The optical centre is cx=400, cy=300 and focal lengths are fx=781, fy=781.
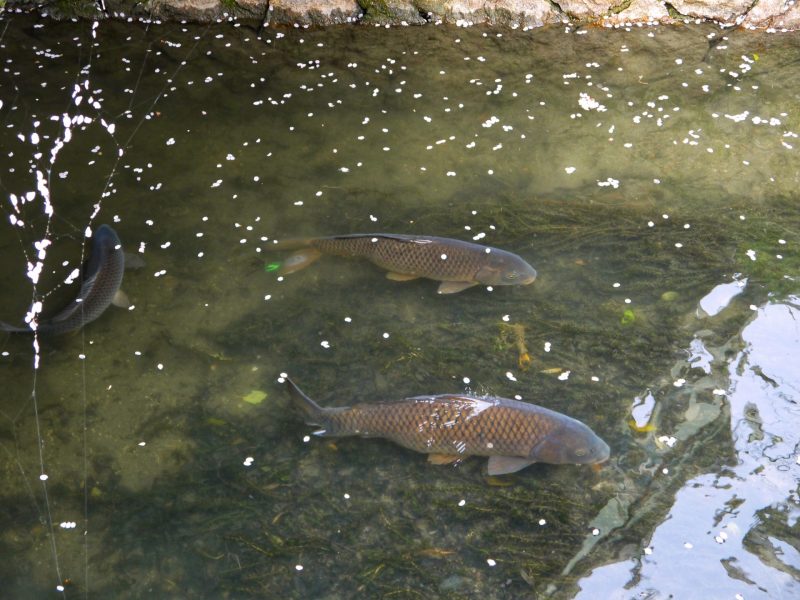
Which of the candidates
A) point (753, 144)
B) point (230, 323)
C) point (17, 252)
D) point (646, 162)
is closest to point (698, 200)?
point (646, 162)

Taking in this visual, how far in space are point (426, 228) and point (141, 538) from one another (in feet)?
9.73

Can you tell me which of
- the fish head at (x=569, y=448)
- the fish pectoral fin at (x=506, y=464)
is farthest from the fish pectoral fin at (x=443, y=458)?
the fish head at (x=569, y=448)

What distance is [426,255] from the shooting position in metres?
5.31

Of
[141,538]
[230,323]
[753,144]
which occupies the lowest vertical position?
[141,538]

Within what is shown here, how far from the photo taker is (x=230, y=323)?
5312 mm

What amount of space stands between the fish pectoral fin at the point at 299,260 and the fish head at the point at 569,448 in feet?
7.16

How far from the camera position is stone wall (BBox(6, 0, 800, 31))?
321 inches

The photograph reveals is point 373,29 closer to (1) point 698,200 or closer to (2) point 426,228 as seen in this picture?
(2) point 426,228

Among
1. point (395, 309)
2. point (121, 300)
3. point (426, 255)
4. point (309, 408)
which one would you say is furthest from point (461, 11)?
point (309, 408)

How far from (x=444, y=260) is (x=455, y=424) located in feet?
4.53

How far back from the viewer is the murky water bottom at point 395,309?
411cm

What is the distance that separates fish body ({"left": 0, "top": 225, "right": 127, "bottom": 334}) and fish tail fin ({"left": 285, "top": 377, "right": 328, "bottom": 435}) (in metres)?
1.55

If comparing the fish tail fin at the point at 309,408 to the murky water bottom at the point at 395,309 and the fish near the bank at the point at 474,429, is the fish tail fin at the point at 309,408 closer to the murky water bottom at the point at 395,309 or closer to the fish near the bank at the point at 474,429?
the fish near the bank at the point at 474,429

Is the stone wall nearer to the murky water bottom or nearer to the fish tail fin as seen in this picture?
the murky water bottom
